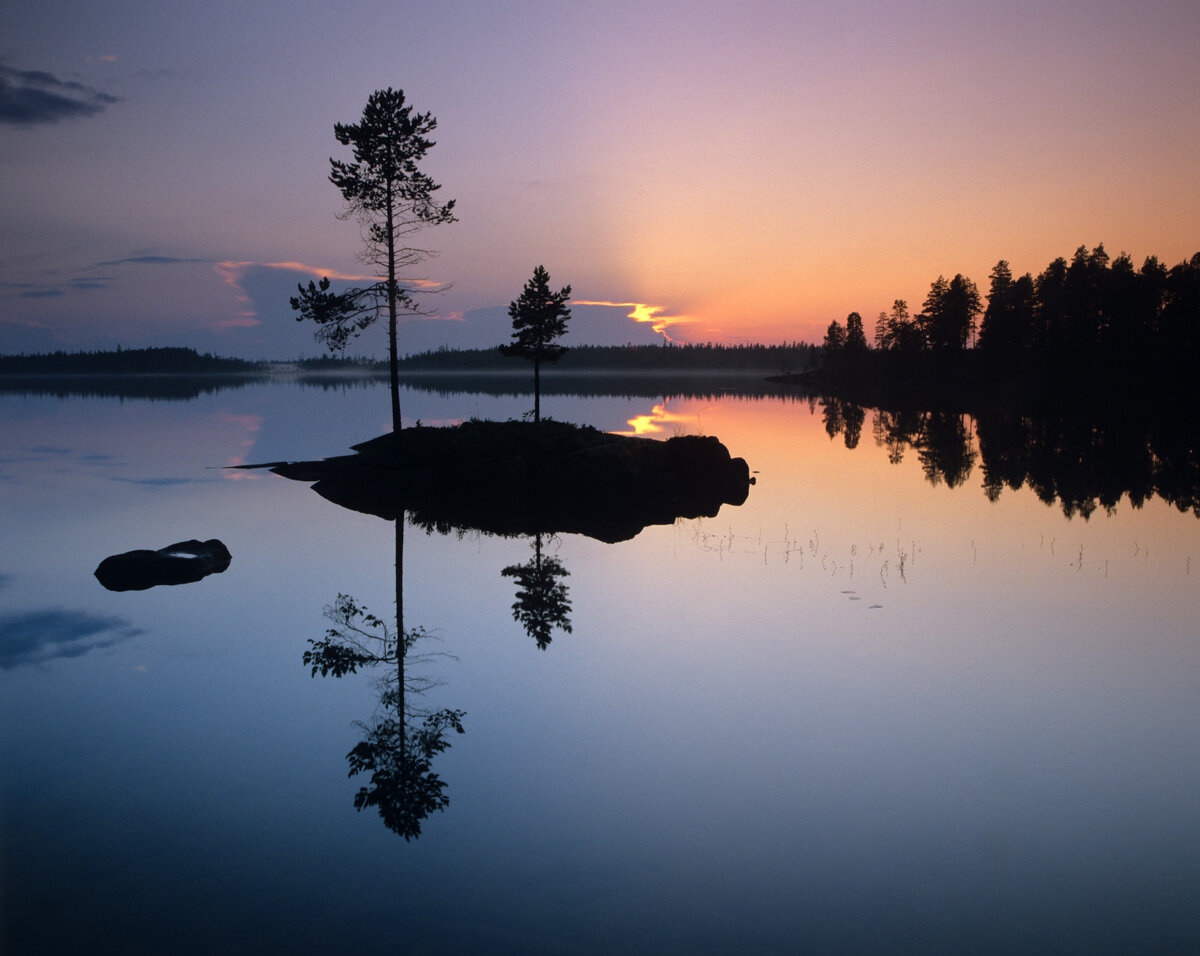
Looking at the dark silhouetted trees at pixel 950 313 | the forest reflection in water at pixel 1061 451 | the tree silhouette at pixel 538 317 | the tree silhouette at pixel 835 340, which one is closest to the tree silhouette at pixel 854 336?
the tree silhouette at pixel 835 340

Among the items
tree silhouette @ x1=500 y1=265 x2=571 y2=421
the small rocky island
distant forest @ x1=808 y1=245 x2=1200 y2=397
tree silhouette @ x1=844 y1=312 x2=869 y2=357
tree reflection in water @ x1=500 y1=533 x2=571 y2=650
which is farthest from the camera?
tree silhouette @ x1=844 y1=312 x2=869 y2=357

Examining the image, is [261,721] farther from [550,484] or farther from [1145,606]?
[550,484]

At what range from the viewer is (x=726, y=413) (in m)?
88.8

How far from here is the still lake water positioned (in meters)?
6.90

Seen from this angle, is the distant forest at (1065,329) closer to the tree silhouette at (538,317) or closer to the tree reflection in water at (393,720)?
the tree silhouette at (538,317)

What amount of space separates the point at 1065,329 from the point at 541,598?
103 meters

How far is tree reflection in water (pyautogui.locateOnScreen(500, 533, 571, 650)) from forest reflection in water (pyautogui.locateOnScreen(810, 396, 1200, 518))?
767 inches

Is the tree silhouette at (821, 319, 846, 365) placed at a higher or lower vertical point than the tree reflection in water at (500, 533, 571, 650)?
higher

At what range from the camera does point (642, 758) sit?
32.2 feet

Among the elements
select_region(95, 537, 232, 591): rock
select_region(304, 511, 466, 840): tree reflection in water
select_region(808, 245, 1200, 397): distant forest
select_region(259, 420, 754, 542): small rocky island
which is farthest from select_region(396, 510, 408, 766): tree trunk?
select_region(808, 245, 1200, 397): distant forest

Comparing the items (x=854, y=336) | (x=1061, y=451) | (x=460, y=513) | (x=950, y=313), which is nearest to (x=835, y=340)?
(x=854, y=336)

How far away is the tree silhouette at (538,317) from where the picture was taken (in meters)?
44.4

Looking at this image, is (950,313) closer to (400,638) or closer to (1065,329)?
(1065,329)

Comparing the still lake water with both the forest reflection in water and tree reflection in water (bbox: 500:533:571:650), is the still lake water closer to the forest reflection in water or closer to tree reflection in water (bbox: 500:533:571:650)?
tree reflection in water (bbox: 500:533:571:650)
